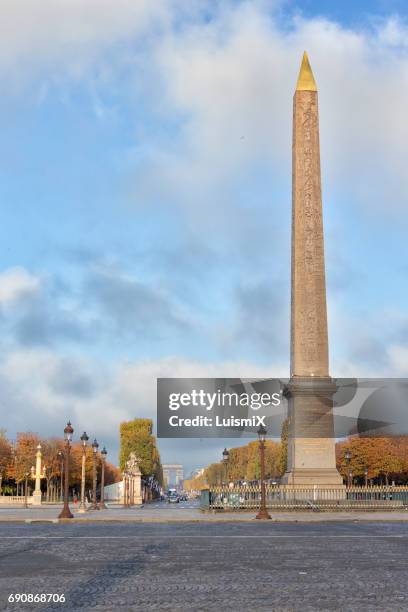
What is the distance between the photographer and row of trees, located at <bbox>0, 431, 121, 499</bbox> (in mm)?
94144

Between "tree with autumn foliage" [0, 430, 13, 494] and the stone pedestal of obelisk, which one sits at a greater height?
the stone pedestal of obelisk

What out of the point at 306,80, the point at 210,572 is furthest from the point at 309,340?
the point at 210,572

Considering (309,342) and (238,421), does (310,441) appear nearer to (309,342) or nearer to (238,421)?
(309,342)

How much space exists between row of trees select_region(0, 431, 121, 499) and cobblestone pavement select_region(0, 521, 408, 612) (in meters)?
73.1

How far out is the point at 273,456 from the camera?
130625mm

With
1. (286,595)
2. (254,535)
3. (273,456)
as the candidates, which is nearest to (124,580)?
(286,595)

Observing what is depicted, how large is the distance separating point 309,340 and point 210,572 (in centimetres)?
2466

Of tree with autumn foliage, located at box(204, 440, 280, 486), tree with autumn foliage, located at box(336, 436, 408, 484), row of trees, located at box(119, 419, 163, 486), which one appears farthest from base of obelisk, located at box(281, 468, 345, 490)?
tree with autumn foliage, located at box(204, 440, 280, 486)

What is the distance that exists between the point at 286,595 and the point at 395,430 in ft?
207

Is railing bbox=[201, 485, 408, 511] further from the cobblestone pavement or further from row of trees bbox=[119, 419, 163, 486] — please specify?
row of trees bbox=[119, 419, 163, 486]

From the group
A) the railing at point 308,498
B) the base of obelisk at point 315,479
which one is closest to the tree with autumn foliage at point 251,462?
the railing at point 308,498

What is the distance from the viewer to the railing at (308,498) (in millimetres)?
35469

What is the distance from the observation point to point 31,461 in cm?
9400

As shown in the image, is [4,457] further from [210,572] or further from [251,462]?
[210,572]
